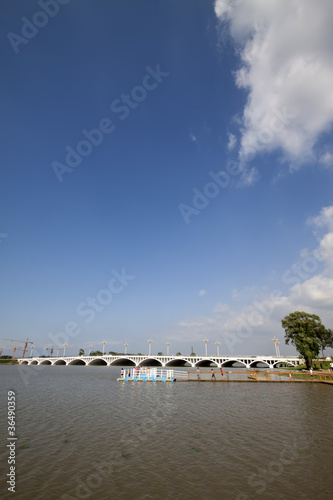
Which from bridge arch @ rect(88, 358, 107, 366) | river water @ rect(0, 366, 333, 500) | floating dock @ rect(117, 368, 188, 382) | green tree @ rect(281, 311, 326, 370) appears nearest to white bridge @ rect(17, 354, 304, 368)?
bridge arch @ rect(88, 358, 107, 366)

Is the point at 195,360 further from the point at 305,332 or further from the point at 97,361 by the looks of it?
the point at 305,332

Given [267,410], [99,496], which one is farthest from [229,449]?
[267,410]

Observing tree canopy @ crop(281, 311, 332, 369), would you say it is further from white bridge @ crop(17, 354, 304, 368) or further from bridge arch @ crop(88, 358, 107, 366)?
bridge arch @ crop(88, 358, 107, 366)

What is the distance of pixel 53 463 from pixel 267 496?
32.9ft

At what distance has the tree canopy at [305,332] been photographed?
6919 cm

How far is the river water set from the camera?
1072 cm

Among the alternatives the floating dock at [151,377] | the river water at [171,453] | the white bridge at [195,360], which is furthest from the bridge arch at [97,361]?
the river water at [171,453]

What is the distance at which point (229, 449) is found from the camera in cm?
1498

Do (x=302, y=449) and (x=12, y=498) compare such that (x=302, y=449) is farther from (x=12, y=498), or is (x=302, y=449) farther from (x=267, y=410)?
(x=12, y=498)

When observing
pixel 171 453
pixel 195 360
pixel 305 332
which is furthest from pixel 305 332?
pixel 195 360

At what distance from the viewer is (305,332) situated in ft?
239

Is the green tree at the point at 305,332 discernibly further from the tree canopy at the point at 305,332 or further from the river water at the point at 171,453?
the river water at the point at 171,453

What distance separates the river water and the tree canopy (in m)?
49.1

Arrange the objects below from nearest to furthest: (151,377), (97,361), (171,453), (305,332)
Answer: (171,453) → (151,377) → (305,332) → (97,361)
